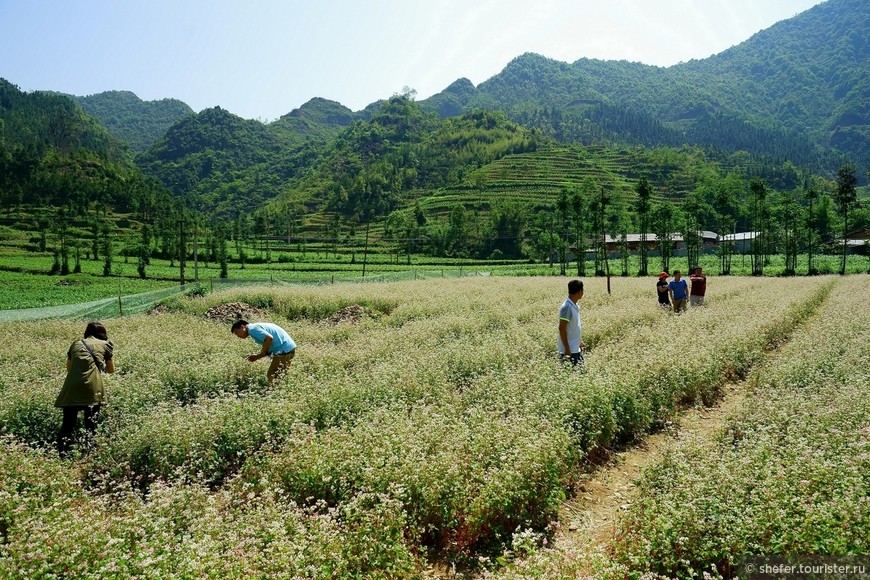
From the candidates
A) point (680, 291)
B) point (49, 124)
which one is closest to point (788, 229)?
point (680, 291)

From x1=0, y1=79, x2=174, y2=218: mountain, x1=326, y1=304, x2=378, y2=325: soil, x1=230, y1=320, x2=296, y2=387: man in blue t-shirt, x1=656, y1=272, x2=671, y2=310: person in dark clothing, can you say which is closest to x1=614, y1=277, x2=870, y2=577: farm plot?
x1=230, y1=320, x2=296, y2=387: man in blue t-shirt

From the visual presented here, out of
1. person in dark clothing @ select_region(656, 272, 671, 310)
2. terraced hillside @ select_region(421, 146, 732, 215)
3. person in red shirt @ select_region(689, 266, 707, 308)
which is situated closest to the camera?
person in red shirt @ select_region(689, 266, 707, 308)

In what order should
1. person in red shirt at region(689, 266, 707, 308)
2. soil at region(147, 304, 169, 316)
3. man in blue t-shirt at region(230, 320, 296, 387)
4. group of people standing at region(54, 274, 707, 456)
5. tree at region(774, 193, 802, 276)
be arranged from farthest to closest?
tree at region(774, 193, 802, 276), soil at region(147, 304, 169, 316), person in red shirt at region(689, 266, 707, 308), man in blue t-shirt at region(230, 320, 296, 387), group of people standing at region(54, 274, 707, 456)

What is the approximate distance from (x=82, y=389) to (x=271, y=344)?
3.11 meters

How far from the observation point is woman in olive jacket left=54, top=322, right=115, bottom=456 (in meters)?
7.86

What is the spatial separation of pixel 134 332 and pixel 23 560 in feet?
44.0

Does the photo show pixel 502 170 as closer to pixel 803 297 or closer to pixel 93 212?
pixel 93 212

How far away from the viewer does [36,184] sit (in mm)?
112875

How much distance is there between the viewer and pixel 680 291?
17266 mm

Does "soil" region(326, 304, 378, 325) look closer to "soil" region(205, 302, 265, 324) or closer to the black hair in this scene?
"soil" region(205, 302, 265, 324)

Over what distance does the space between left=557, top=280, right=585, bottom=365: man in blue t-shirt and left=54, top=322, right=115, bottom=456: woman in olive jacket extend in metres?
7.90

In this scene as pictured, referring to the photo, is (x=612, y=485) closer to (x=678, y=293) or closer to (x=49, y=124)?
(x=678, y=293)

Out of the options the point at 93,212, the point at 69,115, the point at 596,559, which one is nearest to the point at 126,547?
the point at 596,559

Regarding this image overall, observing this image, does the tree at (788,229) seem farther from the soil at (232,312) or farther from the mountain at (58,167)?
the mountain at (58,167)
